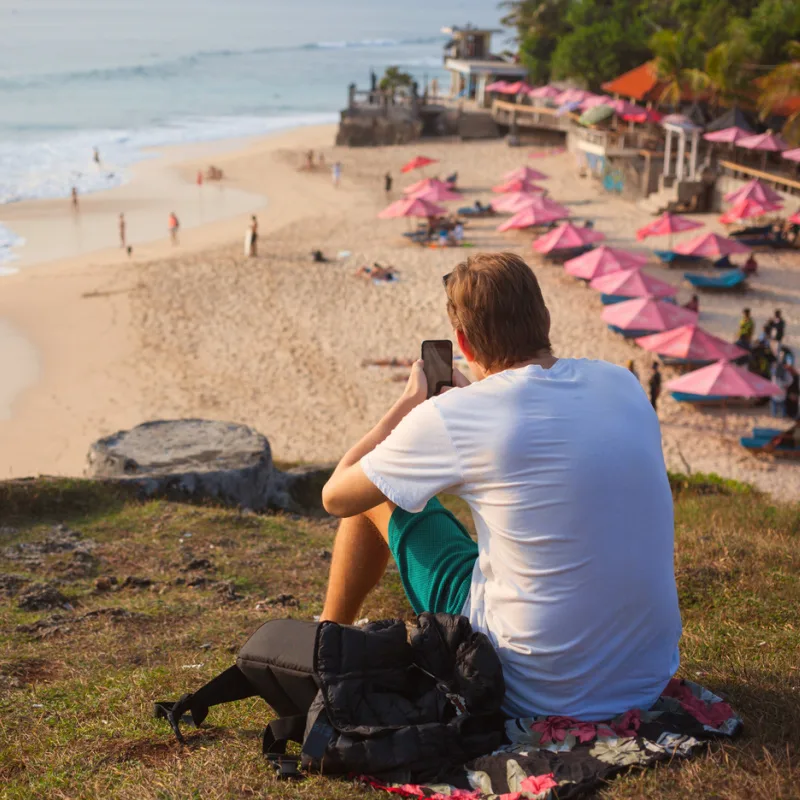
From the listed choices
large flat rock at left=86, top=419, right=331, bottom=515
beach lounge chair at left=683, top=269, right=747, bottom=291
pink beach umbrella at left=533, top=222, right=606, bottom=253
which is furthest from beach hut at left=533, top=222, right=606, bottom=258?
large flat rock at left=86, top=419, right=331, bottom=515

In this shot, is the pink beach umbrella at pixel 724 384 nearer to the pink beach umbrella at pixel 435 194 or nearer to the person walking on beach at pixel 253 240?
the person walking on beach at pixel 253 240

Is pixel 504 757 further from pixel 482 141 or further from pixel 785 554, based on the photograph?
pixel 482 141

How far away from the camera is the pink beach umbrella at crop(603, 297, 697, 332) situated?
635 inches

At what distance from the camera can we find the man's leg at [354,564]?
3018 millimetres

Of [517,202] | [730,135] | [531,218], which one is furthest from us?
[730,135]

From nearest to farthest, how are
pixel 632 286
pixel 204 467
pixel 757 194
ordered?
pixel 204 467, pixel 632 286, pixel 757 194

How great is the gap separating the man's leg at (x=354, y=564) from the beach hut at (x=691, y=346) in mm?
12521

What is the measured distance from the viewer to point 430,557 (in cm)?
287

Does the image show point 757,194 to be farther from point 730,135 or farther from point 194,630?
point 194,630

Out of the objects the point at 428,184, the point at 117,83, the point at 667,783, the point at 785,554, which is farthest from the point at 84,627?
the point at 117,83

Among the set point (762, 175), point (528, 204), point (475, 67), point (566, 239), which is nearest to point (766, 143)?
point (762, 175)

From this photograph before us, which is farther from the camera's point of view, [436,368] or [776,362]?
[776,362]

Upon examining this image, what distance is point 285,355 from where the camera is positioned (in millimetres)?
17391

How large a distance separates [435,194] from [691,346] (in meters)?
13.1
